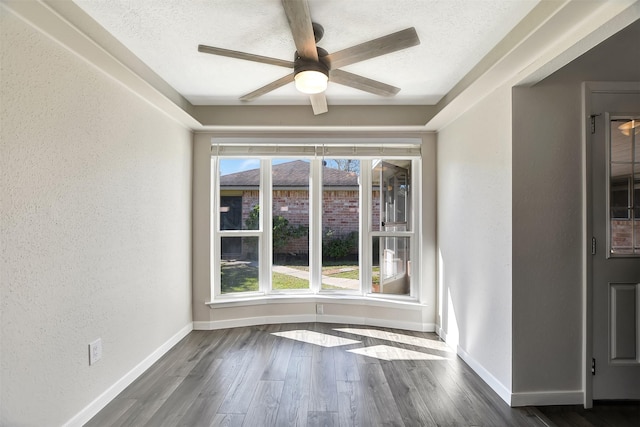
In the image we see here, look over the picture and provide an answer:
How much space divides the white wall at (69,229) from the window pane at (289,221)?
131 cm

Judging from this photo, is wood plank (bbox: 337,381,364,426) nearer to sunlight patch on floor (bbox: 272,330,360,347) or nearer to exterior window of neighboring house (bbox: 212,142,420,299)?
sunlight patch on floor (bbox: 272,330,360,347)

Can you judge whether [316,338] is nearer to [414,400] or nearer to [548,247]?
[414,400]

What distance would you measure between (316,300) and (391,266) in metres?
0.97

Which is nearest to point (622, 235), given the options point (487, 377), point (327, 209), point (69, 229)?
→ point (487, 377)

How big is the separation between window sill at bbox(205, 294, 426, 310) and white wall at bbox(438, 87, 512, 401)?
1.44 ft

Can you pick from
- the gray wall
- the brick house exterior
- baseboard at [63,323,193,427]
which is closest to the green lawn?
the brick house exterior

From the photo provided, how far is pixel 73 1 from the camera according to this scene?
1.63 m

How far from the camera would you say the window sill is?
3450 millimetres

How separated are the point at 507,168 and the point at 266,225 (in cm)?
250

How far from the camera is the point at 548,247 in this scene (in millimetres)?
2084

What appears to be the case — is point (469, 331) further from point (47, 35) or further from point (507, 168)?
point (47, 35)

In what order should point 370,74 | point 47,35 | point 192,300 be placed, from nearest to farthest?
point 47,35 → point 370,74 → point 192,300

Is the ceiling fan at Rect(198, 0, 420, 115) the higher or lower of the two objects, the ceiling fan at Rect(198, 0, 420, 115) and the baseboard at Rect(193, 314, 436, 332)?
the higher

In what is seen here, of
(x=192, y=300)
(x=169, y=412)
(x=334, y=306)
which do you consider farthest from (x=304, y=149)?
(x=169, y=412)
